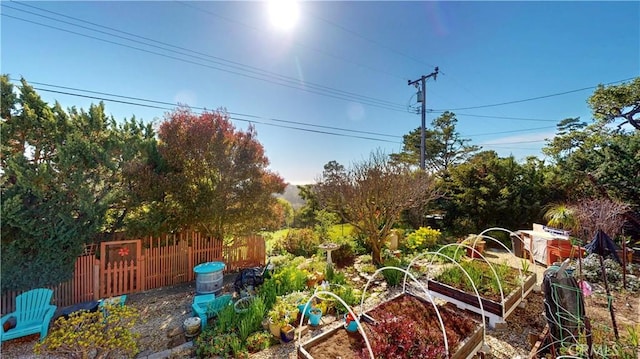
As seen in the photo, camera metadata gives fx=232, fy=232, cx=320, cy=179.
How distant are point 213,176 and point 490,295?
7340 millimetres

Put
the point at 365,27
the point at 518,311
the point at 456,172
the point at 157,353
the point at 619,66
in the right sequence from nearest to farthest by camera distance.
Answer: the point at 157,353, the point at 518,311, the point at 365,27, the point at 619,66, the point at 456,172

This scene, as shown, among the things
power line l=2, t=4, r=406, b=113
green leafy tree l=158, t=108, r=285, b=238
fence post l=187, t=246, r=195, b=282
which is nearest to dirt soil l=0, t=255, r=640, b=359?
fence post l=187, t=246, r=195, b=282

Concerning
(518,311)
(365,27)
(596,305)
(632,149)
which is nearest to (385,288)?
(518,311)

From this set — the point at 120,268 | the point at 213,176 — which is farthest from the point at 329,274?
the point at 120,268

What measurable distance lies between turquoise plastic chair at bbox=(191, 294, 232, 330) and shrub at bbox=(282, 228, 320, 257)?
4159mm

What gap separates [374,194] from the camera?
7.39 m

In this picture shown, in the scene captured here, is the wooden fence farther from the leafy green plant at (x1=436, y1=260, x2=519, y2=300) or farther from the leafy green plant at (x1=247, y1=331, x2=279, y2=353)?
the leafy green plant at (x1=436, y1=260, x2=519, y2=300)

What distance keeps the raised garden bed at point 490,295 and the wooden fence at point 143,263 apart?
17.8ft

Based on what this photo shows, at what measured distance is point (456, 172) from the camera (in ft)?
37.4

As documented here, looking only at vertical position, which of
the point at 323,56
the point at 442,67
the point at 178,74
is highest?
the point at 442,67

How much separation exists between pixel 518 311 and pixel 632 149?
368 inches

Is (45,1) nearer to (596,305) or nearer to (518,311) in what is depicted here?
(518,311)

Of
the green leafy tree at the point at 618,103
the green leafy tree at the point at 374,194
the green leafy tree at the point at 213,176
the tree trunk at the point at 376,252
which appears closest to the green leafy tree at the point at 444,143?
the green leafy tree at the point at 618,103

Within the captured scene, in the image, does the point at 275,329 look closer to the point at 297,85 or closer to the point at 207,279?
the point at 207,279
